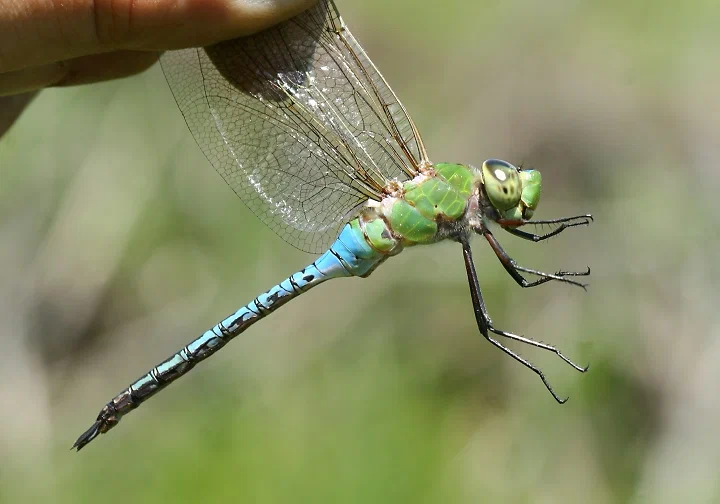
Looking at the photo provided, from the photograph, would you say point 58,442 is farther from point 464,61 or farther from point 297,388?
point 464,61

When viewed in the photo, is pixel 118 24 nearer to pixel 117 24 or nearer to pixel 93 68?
pixel 117 24

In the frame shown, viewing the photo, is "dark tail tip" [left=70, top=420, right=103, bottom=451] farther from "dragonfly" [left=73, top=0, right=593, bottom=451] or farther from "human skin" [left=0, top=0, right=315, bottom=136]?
"human skin" [left=0, top=0, right=315, bottom=136]

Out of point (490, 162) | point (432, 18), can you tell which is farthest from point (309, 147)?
point (432, 18)

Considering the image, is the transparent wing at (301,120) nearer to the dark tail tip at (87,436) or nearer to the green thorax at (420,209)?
the green thorax at (420,209)

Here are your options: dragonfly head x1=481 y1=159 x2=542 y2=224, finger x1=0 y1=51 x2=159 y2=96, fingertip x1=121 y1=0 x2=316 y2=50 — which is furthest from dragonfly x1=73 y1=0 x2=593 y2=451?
finger x1=0 y1=51 x2=159 y2=96

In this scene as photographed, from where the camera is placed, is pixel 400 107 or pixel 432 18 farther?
pixel 432 18

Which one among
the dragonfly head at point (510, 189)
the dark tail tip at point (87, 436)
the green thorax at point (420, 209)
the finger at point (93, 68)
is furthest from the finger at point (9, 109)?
the dragonfly head at point (510, 189)

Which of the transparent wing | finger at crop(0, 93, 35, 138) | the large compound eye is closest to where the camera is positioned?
the large compound eye
